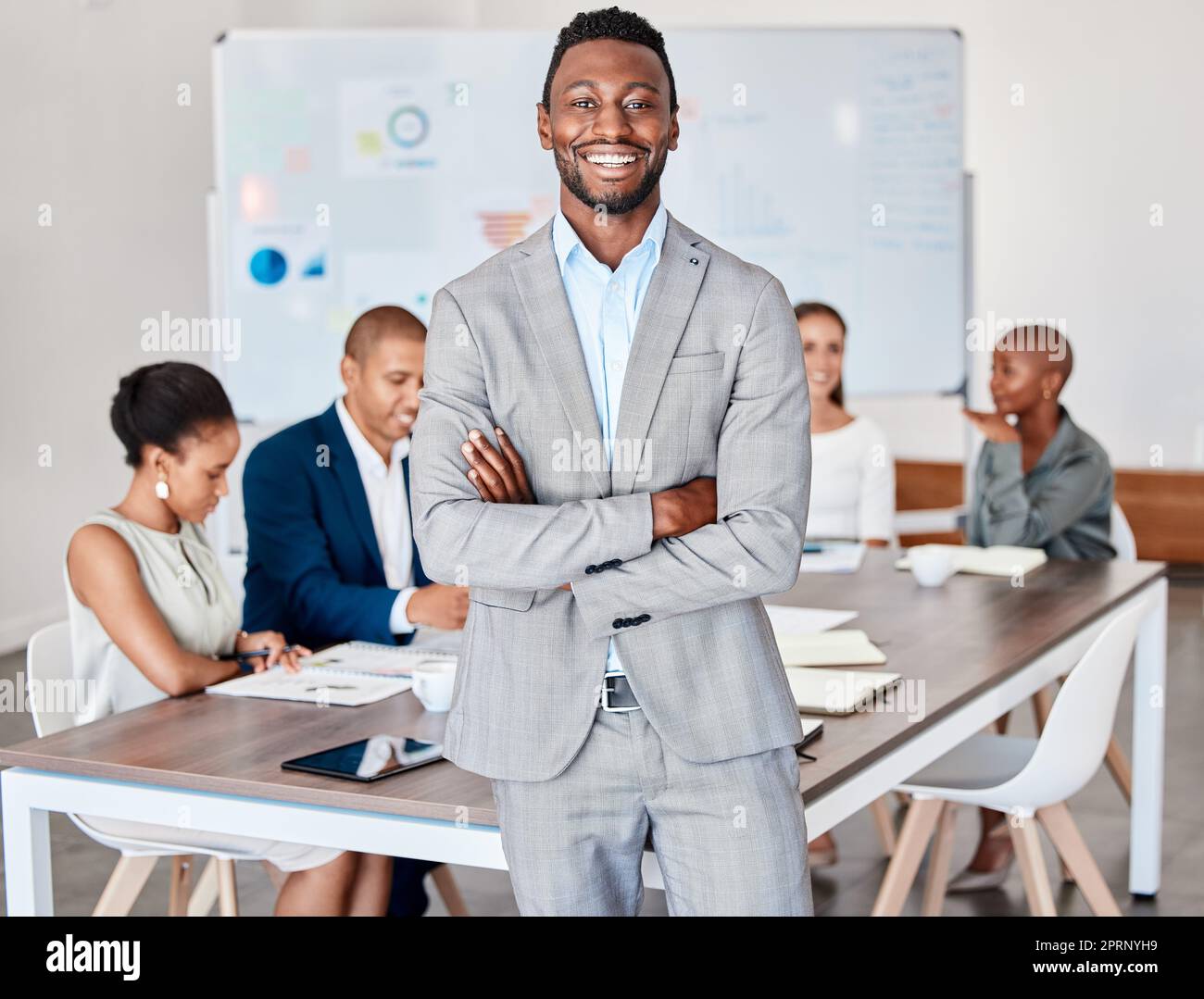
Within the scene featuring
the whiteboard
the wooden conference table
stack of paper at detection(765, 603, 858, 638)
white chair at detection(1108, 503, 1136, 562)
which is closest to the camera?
the wooden conference table

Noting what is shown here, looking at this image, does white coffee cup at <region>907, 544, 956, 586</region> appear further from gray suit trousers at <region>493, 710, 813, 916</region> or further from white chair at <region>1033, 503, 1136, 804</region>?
gray suit trousers at <region>493, 710, 813, 916</region>

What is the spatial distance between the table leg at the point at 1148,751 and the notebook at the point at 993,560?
273 mm

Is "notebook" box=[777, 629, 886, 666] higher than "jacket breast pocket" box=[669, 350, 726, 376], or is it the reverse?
"jacket breast pocket" box=[669, 350, 726, 376]

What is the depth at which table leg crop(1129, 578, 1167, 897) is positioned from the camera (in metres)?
3.38

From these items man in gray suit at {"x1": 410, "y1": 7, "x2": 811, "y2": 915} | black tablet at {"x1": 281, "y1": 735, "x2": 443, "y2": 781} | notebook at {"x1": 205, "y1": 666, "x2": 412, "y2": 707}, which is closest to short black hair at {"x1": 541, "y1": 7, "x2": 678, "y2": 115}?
man in gray suit at {"x1": 410, "y1": 7, "x2": 811, "y2": 915}

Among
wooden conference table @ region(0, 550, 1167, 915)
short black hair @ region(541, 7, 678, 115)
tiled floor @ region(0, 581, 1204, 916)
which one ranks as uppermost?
short black hair @ region(541, 7, 678, 115)

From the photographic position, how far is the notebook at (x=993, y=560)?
11.1 feet

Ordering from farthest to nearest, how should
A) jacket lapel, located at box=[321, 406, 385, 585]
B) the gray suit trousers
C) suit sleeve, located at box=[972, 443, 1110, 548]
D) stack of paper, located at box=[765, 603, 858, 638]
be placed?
suit sleeve, located at box=[972, 443, 1110, 548] → jacket lapel, located at box=[321, 406, 385, 585] → stack of paper, located at box=[765, 603, 858, 638] → the gray suit trousers

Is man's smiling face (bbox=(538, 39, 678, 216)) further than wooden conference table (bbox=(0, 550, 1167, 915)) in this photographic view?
No

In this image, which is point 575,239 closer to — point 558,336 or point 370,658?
point 558,336

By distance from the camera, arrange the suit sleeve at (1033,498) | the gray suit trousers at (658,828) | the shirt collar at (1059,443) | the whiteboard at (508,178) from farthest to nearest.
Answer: the whiteboard at (508,178) → the shirt collar at (1059,443) → the suit sleeve at (1033,498) → the gray suit trousers at (658,828)

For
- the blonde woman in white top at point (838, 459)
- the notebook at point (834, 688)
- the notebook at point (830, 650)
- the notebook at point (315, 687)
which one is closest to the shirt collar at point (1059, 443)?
the blonde woman in white top at point (838, 459)

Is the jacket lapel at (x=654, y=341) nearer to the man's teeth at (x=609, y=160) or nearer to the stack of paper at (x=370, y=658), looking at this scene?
the man's teeth at (x=609, y=160)

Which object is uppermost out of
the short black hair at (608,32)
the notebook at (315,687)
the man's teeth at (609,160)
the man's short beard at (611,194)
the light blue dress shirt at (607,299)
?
the short black hair at (608,32)
